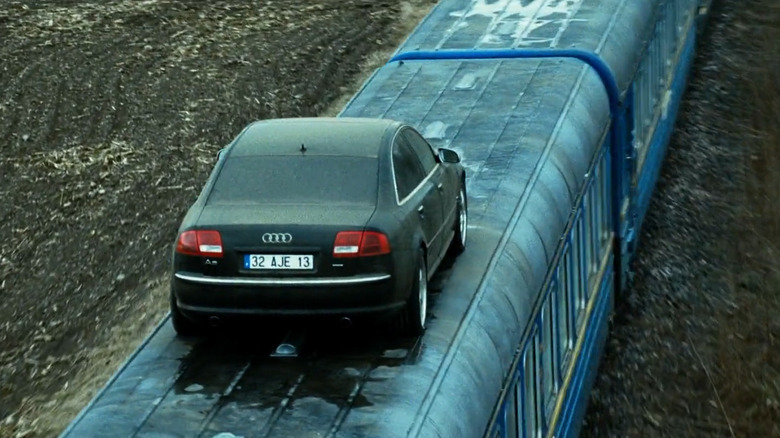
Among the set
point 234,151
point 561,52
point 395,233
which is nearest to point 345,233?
point 395,233

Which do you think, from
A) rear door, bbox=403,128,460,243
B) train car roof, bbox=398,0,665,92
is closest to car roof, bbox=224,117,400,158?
rear door, bbox=403,128,460,243

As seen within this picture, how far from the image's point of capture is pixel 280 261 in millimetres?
7609

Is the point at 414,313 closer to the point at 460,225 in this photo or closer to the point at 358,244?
the point at 358,244

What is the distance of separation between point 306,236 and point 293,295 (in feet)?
1.11

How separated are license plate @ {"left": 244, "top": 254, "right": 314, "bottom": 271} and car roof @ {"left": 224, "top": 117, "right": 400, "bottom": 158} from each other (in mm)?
901

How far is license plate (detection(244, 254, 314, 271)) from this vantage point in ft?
24.9

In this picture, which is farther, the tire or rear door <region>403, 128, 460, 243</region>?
rear door <region>403, 128, 460, 243</region>

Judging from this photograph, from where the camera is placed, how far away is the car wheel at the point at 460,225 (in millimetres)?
9289

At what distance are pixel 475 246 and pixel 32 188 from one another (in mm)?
11095

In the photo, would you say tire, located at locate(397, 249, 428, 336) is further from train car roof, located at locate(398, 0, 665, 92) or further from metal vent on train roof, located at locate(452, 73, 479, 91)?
train car roof, located at locate(398, 0, 665, 92)

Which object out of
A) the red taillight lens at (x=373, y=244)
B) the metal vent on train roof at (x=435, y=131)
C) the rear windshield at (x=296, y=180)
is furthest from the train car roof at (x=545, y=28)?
the red taillight lens at (x=373, y=244)

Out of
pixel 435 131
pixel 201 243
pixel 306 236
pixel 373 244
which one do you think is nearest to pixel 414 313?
pixel 373 244

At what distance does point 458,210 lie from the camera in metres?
9.42

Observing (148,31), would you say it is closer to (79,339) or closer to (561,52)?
(79,339)
